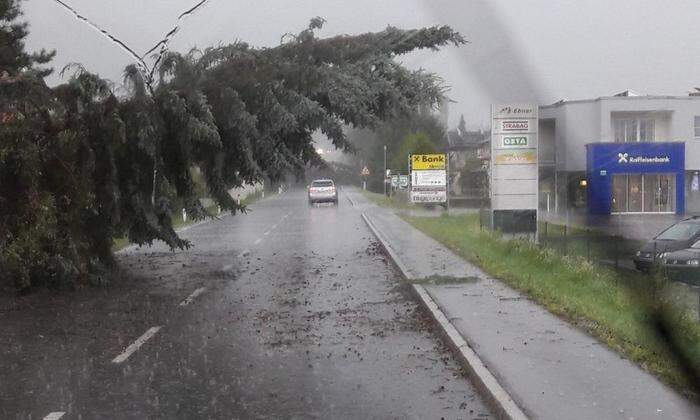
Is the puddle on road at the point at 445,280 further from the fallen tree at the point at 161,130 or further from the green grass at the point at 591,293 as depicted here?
the fallen tree at the point at 161,130

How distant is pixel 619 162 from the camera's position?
343 centimetres

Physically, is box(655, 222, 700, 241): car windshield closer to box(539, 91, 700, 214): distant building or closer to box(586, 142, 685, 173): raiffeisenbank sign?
box(539, 91, 700, 214): distant building

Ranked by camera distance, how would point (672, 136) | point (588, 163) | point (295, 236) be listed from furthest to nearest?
1. point (295, 236)
2. point (672, 136)
3. point (588, 163)

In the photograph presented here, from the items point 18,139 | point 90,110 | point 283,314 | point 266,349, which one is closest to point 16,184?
point 18,139

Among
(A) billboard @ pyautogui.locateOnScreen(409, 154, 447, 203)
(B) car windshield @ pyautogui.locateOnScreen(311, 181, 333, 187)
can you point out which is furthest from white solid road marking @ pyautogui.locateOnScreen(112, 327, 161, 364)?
(B) car windshield @ pyautogui.locateOnScreen(311, 181, 333, 187)

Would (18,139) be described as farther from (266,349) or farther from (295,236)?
(295,236)

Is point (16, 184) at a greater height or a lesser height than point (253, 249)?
greater

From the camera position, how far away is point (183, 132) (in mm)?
13484

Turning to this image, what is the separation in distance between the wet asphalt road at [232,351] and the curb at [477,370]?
0.38ft

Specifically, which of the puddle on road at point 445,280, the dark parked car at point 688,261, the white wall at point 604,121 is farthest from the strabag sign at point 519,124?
the dark parked car at point 688,261

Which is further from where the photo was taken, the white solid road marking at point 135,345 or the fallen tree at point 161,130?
the fallen tree at point 161,130

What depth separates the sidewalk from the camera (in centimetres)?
578

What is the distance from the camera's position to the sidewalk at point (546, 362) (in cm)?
578

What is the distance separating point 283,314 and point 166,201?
14.6 feet
